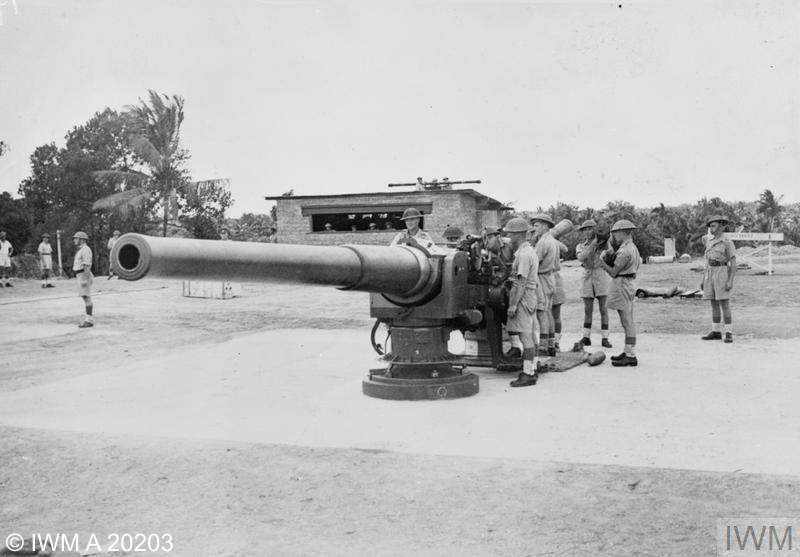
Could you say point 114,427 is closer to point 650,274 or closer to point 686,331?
point 686,331

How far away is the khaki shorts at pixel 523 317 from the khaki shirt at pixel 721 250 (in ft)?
13.7

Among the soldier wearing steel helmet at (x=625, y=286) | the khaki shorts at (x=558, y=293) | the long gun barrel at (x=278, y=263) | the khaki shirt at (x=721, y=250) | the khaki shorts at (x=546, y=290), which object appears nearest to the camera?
the long gun barrel at (x=278, y=263)

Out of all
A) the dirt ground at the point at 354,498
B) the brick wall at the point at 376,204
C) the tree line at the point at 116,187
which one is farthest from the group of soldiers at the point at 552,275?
the tree line at the point at 116,187

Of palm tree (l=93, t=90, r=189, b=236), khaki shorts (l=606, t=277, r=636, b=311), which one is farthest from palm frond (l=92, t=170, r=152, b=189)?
khaki shorts (l=606, t=277, r=636, b=311)

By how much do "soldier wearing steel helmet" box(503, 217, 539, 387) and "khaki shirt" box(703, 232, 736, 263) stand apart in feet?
13.5

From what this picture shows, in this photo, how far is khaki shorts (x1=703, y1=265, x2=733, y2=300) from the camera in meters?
10.4

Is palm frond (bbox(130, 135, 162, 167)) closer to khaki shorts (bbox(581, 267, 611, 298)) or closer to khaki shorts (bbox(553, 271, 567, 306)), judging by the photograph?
khaki shorts (bbox(581, 267, 611, 298))

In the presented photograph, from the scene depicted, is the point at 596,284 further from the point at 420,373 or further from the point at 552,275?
the point at 420,373

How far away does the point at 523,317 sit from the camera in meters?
7.56

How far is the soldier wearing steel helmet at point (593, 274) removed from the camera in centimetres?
982

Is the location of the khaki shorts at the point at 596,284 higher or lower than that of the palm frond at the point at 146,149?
lower

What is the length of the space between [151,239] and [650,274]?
22.9 meters

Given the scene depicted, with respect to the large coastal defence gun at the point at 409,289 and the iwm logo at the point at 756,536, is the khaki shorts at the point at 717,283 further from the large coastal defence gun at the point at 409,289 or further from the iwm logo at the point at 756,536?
the iwm logo at the point at 756,536

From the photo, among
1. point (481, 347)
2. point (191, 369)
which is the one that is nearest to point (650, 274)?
point (481, 347)
